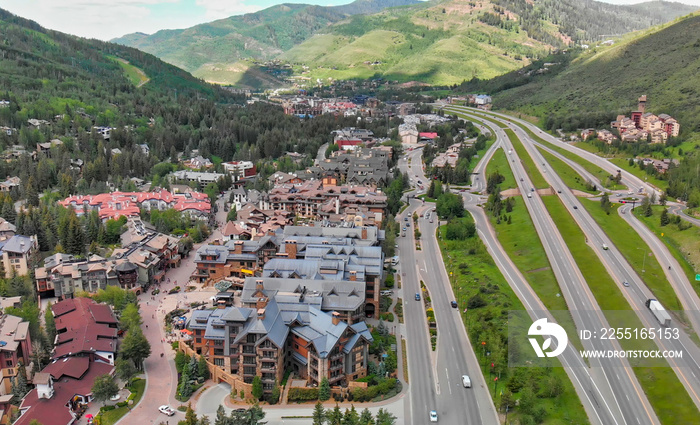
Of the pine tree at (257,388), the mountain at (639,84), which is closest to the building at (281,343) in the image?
the pine tree at (257,388)

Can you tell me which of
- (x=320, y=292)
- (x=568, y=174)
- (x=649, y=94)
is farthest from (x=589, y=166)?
(x=320, y=292)

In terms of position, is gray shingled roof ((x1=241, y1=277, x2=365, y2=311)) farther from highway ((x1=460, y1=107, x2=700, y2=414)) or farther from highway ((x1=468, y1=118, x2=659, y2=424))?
highway ((x1=460, y1=107, x2=700, y2=414))

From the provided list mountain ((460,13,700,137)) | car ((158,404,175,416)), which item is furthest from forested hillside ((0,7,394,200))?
car ((158,404,175,416))

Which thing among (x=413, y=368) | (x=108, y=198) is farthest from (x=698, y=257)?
(x=108, y=198)

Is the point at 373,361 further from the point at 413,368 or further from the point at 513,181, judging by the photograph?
the point at 513,181

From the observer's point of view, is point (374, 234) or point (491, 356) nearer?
point (491, 356)

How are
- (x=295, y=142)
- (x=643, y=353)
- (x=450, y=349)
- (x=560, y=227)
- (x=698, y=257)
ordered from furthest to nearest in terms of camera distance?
1. (x=295, y=142)
2. (x=560, y=227)
3. (x=698, y=257)
4. (x=450, y=349)
5. (x=643, y=353)
